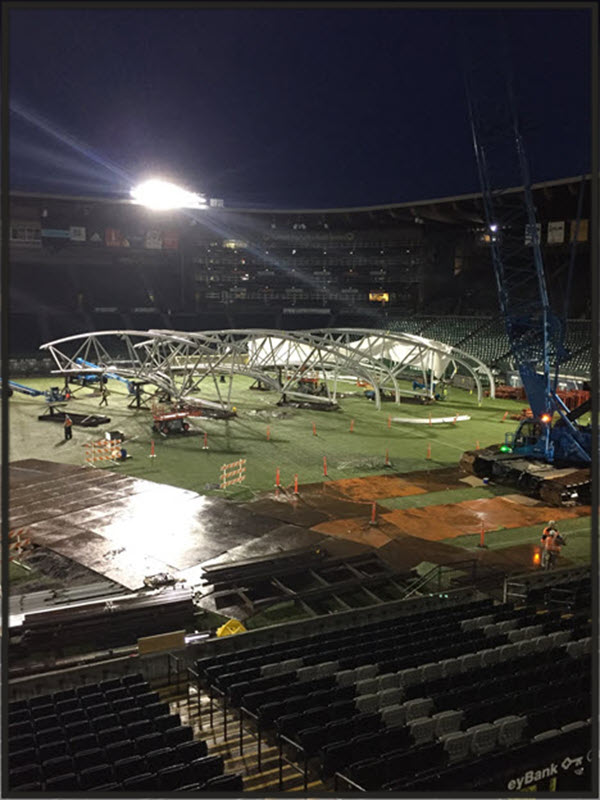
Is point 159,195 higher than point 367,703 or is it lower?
higher

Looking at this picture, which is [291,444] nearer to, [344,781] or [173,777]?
[344,781]

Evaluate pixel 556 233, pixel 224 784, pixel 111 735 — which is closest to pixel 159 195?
pixel 556 233

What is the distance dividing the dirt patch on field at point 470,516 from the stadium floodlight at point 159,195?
79.3 metres

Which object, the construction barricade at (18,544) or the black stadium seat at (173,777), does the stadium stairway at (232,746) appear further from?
the construction barricade at (18,544)

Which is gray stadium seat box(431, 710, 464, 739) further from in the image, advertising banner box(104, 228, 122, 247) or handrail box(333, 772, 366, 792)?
advertising banner box(104, 228, 122, 247)

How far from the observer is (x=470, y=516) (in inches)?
1015

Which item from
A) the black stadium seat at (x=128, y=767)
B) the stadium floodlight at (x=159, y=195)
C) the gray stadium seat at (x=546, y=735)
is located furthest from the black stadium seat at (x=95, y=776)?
the stadium floodlight at (x=159, y=195)

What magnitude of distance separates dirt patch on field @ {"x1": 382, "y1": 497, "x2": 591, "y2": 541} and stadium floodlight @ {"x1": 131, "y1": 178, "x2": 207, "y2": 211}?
260 feet

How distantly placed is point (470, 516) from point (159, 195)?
8140 cm

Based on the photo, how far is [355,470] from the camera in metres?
32.2

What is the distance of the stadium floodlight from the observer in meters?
93.8

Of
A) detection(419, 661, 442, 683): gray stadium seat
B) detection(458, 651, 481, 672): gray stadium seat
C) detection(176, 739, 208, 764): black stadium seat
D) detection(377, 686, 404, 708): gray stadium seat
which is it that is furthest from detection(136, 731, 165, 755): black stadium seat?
detection(458, 651, 481, 672): gray stadium seat

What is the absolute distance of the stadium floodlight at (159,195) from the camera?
93812 mm

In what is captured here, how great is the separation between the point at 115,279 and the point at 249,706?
93324mm
